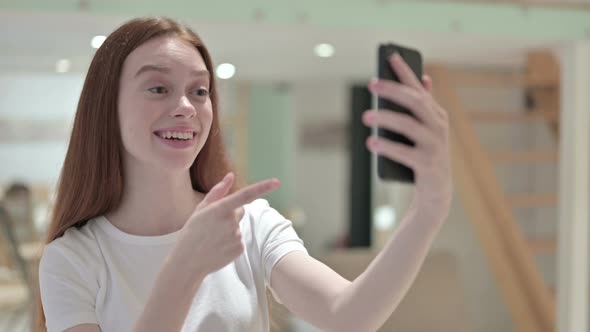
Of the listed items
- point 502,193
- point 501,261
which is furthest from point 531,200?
point 501,261

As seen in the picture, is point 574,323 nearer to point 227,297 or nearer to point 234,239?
point 227,297

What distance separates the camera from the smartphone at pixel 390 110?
90 cm

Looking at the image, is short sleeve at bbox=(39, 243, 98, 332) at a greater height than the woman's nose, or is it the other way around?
the woman's nose

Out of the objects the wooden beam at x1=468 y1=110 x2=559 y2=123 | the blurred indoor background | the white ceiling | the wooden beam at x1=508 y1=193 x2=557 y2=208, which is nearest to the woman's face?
the blurred indoor background

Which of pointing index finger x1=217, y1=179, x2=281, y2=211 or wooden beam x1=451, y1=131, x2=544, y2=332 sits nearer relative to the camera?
pointing index finger x1=217, y1=179, x2=281, y2=211

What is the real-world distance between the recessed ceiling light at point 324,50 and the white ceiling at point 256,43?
0.03m

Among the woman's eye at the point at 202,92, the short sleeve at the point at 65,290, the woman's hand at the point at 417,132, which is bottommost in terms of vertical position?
the short sleeve at the point at 65,290

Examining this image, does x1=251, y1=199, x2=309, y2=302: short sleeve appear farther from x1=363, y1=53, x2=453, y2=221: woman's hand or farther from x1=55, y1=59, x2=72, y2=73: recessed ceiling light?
x1=55, y1=59, x2=72, y2=73: recessed ceiling light

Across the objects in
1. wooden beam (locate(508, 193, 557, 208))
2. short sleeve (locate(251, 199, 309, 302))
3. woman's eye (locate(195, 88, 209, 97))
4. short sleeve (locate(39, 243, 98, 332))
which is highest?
woman's eye (locate(195, 88, 209, 97))

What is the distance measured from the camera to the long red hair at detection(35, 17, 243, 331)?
3.80 ft

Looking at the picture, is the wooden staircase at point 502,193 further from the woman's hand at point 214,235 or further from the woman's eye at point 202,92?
the woman's hand at point 214,235

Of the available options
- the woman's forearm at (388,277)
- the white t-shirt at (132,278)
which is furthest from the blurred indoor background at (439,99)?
the woman's forearm at (388,277)

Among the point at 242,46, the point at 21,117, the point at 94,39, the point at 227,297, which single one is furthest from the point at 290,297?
the point at 21,117

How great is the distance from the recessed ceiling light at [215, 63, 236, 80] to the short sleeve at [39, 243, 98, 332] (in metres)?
1.86
